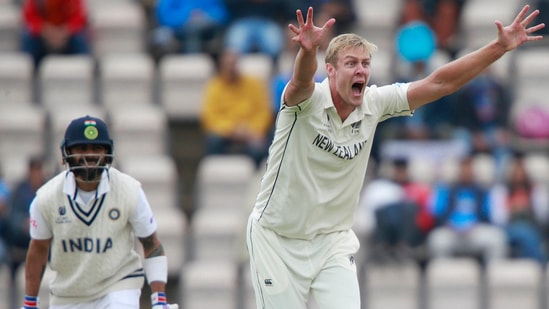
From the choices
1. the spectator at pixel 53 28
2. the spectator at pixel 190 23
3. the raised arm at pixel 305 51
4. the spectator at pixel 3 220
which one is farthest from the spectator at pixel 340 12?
the raised arm at pixel 305 51

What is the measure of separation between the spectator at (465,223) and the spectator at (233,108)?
5.90ft

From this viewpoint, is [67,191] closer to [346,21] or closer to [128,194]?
[128,194]

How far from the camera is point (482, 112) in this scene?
1256 cm

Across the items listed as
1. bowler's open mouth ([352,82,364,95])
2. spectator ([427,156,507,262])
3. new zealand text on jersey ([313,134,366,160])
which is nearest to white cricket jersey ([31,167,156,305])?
new zealand text on jersey ([313,134,366,160])

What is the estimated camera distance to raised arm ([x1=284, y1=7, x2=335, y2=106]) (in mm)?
6367

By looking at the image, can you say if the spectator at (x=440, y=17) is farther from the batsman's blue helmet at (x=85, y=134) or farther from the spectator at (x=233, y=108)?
the batsman's blue helmet at (x=85, y=134)

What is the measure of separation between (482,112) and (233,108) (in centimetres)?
233

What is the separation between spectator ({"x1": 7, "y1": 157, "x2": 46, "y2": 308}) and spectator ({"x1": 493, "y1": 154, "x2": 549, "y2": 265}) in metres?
4.02

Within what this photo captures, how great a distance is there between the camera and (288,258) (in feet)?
23.3

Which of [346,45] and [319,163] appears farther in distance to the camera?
[319,163]

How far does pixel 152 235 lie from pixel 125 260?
206 millimetres

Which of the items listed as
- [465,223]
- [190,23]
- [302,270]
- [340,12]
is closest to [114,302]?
[302,270]

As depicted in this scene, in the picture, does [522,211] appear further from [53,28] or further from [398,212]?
[53,28]

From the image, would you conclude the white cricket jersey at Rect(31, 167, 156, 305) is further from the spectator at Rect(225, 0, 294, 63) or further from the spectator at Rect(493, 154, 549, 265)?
the spectator at Rect(225, 0, 294, 63)
